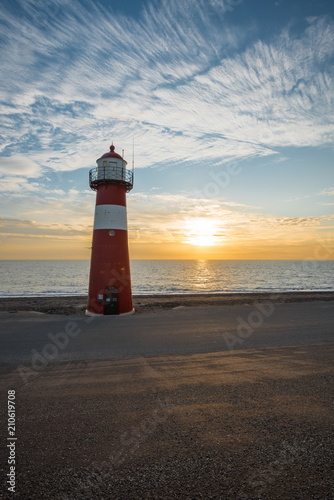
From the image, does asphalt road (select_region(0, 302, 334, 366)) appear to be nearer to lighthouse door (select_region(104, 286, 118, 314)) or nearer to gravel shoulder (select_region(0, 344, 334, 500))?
lighthouse door (select_region(104, 286, 118, 314))

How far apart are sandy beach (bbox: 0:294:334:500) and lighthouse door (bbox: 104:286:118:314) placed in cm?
621

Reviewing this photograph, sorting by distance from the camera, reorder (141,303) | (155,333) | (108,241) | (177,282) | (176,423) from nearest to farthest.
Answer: (176,423) → (155,333) → (108,241) → (141,303) → (177,282)

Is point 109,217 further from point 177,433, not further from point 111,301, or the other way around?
point 177,433

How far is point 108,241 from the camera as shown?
16484 millimetres

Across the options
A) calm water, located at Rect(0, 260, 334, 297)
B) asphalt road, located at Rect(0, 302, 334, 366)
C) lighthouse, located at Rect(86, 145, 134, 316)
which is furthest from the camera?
calm water, located at Rect(0, 260, 334, 297)

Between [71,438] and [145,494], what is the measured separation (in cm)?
177

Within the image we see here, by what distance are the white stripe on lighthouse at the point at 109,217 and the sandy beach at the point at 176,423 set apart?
319 inches

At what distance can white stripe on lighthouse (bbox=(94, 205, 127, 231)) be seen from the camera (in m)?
16.5

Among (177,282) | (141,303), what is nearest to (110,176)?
(141,303)

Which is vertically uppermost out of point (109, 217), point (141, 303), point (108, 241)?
point (109, 217)

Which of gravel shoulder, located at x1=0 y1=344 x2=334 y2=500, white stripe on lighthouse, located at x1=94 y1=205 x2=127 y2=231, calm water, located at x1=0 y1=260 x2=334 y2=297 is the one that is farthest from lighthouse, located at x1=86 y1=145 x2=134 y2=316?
calm water, located at x1=0 y1=260 x2=334 y2=297

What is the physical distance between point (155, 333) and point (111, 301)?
198 inches

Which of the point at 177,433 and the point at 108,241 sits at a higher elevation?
the point at 108,241

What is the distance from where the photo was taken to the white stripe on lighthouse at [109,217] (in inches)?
650
